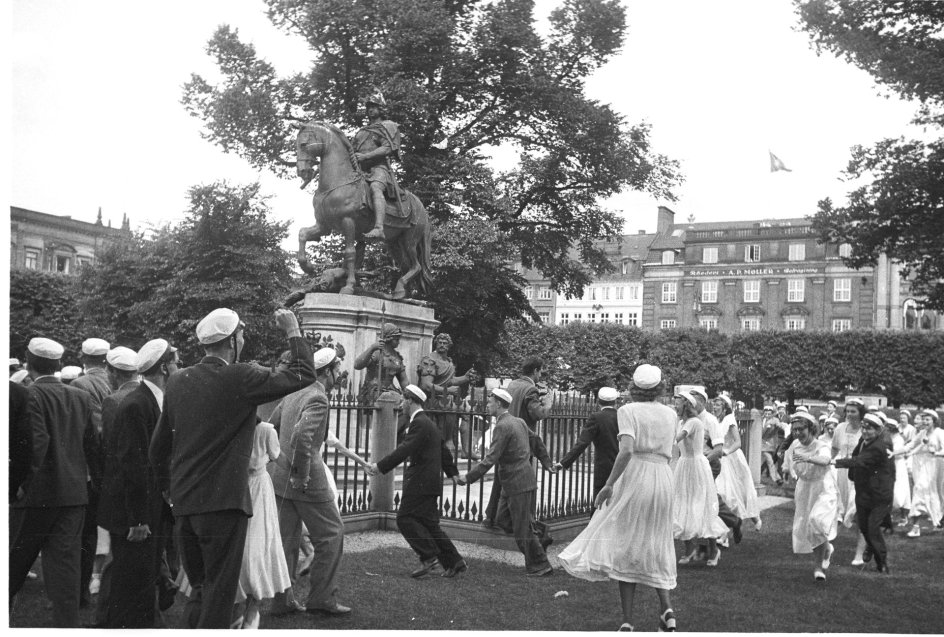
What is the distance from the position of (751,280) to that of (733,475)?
14830mm

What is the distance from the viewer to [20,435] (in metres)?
5.54

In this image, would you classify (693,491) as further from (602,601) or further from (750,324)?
(750,324)

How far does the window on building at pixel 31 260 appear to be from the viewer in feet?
27.4

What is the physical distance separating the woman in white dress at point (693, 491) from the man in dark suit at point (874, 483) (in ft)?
4.53

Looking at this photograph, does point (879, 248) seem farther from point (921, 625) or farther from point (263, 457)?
point (263, 457)

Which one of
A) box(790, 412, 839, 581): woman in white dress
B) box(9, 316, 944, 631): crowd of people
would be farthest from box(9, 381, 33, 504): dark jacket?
box(790, 412, 839, 581): woman in white dress

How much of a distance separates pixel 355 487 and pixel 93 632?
3.78 m

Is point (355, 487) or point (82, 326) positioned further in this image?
point (82, 326)

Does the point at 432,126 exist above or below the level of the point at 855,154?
above

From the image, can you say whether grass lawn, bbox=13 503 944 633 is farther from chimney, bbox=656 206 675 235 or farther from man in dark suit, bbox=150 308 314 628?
chimney, bbox=656 206 675 235

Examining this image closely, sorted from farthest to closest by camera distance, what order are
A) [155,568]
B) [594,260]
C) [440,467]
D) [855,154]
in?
[594,260] → [855,154] → [440,467] → [155,568]

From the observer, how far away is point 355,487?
9391 millimetres

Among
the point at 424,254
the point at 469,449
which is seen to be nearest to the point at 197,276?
the point at 424,254

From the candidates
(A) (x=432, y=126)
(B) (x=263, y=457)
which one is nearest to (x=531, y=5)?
(A) (x=432, y=126)
